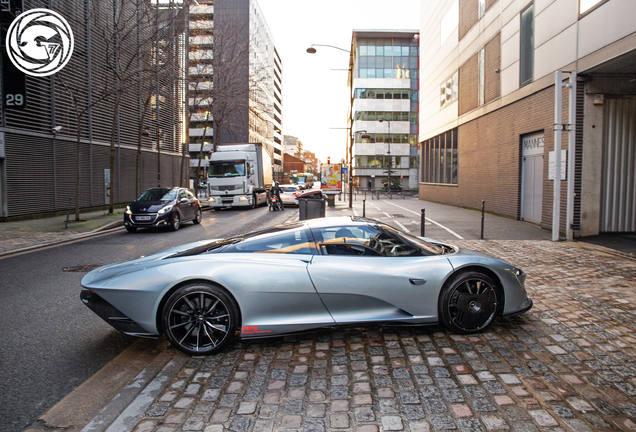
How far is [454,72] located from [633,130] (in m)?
13.8

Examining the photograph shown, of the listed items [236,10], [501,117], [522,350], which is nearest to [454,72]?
[501,117]

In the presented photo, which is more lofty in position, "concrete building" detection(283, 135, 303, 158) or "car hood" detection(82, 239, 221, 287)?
"concrete building" detection(283, 135, 303, 158)

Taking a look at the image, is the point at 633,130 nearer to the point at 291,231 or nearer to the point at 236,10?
the point at 291,231

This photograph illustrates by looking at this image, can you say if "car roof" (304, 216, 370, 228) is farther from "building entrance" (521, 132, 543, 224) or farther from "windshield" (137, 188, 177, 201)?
"windshield" (137, 188, 177, 201)

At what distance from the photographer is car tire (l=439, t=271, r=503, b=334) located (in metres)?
4.11

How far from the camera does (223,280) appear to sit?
3.79 m

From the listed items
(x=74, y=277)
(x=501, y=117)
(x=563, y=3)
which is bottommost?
(x=74, y=277)

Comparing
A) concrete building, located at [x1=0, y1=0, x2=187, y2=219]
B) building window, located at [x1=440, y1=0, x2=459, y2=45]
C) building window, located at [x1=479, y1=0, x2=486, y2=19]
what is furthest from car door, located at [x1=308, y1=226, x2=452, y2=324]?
building window, located at [x1=440, y1=0, x2=459, y2=45]

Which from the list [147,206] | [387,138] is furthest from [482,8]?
[387,138]

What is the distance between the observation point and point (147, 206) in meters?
14.1

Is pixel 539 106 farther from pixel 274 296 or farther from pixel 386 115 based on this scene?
pixel 386 115

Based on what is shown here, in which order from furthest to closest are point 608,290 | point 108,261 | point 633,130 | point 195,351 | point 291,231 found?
point 633,130 → point 108,261 → point 608,290 → point 291,231 → point 195,351

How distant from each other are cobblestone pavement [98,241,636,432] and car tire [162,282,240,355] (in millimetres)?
141

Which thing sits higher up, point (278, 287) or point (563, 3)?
point (563, 3)
